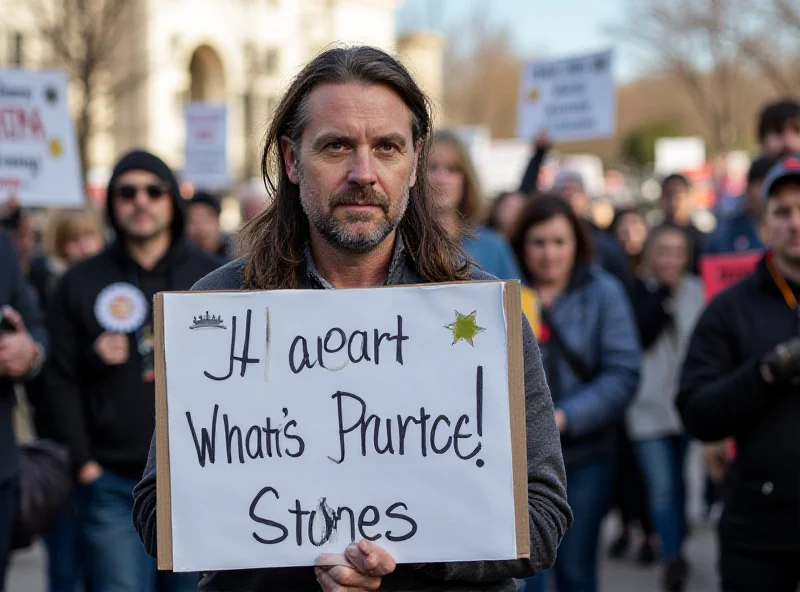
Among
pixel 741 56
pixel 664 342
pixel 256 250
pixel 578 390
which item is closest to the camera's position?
pixel 256 250

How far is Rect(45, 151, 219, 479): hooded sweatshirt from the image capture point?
4844 millimetres

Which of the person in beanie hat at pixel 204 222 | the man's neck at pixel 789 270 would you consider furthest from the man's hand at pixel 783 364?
the person in beanie hat at pixel 204 222

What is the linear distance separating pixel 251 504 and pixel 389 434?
310mm

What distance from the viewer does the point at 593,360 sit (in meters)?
5.40

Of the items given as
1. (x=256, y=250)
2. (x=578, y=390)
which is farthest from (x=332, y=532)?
(x=578, y=390)

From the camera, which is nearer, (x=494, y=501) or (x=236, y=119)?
(x=494, y=501)

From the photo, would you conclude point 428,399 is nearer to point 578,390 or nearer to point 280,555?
point 280,555

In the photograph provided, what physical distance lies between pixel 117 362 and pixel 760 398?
8.14 ft

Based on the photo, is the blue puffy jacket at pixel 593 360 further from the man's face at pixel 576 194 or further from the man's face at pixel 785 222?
the man's face at pixel 576 194

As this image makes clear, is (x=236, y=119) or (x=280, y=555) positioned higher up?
(x=236, y=119)


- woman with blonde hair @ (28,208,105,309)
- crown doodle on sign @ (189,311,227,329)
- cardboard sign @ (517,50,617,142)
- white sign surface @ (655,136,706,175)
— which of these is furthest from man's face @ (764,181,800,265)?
white sign surface @ (655,136,706,175)

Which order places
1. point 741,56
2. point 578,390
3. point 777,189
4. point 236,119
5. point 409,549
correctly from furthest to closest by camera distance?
point 236,119 → point 741,56 → point 578,390 → point 777,189 → point 409,549

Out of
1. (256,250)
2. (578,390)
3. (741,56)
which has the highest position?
(741,56)

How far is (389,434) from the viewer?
8.02ft
